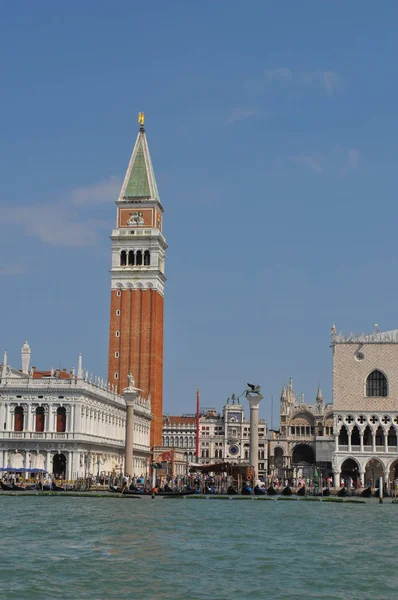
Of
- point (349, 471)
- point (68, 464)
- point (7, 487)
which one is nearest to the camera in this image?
point (7, 487)

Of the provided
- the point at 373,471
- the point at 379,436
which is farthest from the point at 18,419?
the point at 373,471

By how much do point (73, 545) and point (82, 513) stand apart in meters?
12.8

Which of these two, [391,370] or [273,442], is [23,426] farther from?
[273,442]

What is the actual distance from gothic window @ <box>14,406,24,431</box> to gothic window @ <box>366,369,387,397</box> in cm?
2492

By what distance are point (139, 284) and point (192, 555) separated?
69.9 metres

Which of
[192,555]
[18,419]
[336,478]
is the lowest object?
[192,555]

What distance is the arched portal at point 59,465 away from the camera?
68750mm

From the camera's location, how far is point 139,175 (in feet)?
330

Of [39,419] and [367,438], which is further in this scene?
[367,438]

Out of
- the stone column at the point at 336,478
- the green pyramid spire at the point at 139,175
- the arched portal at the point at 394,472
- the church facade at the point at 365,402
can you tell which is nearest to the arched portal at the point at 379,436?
the church facade at the point at 365,402

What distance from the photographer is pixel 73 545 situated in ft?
94.0

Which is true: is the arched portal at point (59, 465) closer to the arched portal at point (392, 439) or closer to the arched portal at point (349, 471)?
the arched portal at point (349, 471)

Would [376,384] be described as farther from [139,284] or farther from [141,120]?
[141,120]

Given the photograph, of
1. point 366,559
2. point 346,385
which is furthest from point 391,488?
point 366,559
